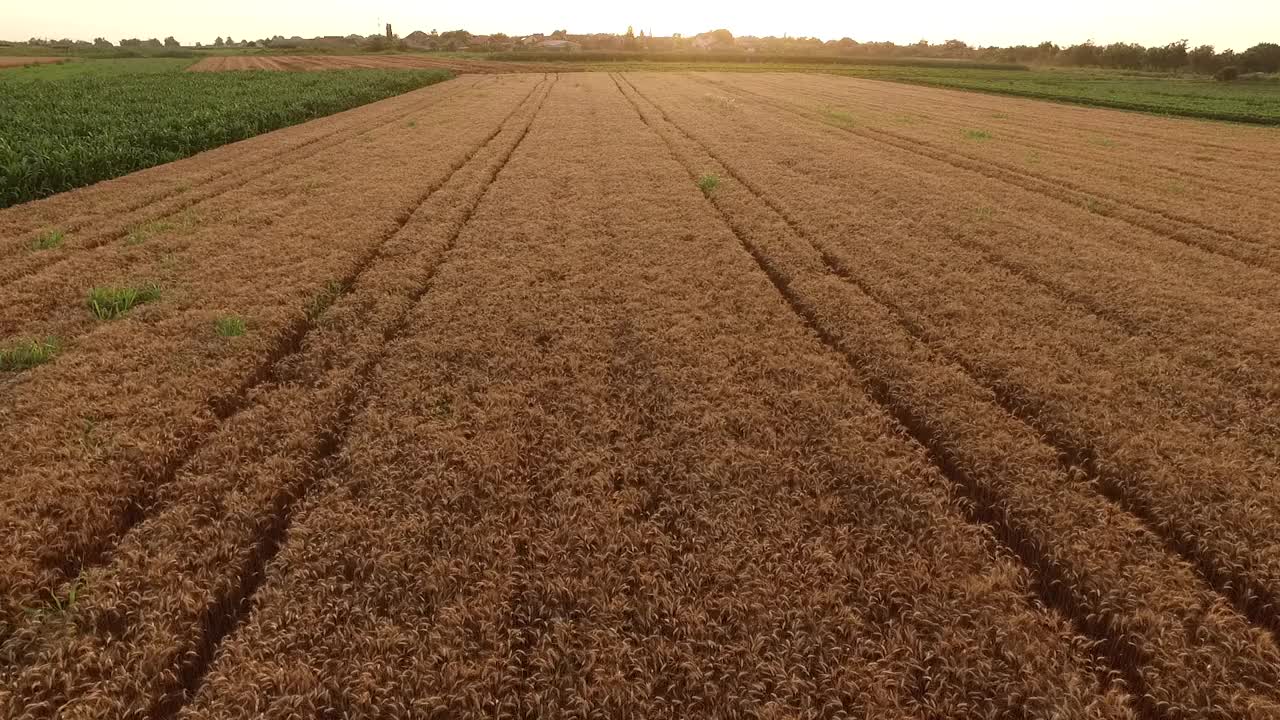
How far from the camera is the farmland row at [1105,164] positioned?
462 inches

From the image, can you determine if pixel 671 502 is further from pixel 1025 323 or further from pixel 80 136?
pixel 80 136

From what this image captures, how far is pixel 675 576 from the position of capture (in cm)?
335

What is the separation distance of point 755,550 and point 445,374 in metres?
3.28

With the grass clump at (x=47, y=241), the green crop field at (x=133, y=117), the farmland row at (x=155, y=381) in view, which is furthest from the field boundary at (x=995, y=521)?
the green crop field at (x=133, y=117)

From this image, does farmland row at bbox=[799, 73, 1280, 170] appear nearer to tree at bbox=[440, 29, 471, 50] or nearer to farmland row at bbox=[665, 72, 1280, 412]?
farmland row at bbox=[665, 72, 1280, 412]

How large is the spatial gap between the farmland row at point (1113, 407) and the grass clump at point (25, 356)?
837 cm

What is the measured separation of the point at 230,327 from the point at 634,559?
16.5ft

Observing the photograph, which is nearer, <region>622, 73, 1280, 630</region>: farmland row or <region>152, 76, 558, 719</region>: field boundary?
<region>152, 76, 558, 719</region>: field boundary

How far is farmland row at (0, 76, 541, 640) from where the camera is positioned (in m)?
3.64

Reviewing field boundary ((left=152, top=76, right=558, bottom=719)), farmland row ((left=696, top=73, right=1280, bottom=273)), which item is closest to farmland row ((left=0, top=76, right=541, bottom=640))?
field boundary ((left=152, top=76, right=558, bottom=719))

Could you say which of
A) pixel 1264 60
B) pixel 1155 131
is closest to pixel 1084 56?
pixel 1264 60

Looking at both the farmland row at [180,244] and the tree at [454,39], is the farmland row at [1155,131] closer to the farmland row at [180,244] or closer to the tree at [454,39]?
the farmland row at [180,244]

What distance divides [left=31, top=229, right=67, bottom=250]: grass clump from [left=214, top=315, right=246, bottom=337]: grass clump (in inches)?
194

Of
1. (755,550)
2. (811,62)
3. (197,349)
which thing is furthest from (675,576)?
(811,62)
